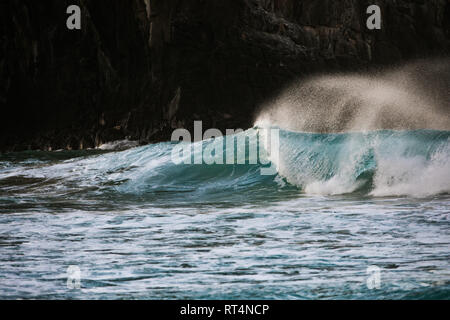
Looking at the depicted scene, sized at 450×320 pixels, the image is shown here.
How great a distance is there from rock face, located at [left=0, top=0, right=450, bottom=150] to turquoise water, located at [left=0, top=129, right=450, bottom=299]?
13226 millimetres

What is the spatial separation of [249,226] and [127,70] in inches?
892

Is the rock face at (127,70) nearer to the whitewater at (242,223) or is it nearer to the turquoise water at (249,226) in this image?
the whitewater at (242,223)

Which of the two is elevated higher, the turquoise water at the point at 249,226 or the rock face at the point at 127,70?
the rock face at the point at 127,70

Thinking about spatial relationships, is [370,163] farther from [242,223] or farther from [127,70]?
[127,70]

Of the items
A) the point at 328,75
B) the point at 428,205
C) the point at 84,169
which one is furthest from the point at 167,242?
the point at 328,75

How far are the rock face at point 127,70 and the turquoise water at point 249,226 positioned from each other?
1323 centimetres

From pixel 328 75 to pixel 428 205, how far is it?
23.2 m

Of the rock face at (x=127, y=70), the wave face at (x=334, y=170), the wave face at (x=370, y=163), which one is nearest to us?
the wave face at (x=370, y=163)

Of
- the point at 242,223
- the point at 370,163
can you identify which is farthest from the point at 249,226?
the point at 370,163

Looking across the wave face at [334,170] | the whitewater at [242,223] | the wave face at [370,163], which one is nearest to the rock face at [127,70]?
the whitewater at [242,223]

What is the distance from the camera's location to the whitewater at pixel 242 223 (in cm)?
572

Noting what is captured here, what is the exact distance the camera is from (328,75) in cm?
3247

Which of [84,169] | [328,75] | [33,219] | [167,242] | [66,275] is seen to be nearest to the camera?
[66,275]
